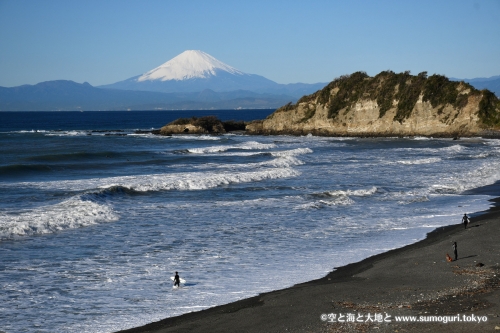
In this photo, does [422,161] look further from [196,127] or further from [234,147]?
[196,127]

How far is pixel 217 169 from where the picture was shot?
37.1 meters

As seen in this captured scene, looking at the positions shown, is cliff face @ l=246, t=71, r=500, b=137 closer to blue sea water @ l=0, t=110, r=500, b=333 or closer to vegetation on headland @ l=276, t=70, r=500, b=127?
vegetation on headland @ l=276, t=70, r=500, b=127

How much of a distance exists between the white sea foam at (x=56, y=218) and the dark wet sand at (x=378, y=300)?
30.1 ft

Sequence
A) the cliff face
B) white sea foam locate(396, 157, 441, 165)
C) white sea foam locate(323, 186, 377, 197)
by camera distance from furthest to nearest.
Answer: the cliff face → white sea foam locate(396, 157, 441, 165) → white sea foam locate(323, 186, 377, 197)

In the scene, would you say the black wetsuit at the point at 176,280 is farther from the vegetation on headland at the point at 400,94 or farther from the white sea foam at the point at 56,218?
the vegetation on headland at the point at 400,94

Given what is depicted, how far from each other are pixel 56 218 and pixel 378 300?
12.1 m

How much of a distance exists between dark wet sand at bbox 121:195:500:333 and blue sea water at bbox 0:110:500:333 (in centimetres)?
66

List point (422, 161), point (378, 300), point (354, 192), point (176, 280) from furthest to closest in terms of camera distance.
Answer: point (422, 161)
point (354, 192)
point (176, 280)
point (378, 300)

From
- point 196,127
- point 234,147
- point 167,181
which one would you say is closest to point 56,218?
point 167,181

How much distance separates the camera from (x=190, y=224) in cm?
1973

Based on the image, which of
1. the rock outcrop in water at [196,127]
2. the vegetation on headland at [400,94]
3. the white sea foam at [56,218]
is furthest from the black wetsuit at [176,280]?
the rock outcrop in water at [196,127]

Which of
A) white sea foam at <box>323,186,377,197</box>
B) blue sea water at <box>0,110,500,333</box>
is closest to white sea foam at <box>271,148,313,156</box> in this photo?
blue sea water at <box>0,110,500,333</box>

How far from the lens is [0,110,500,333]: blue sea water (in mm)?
12070

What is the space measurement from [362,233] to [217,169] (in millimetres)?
19555
